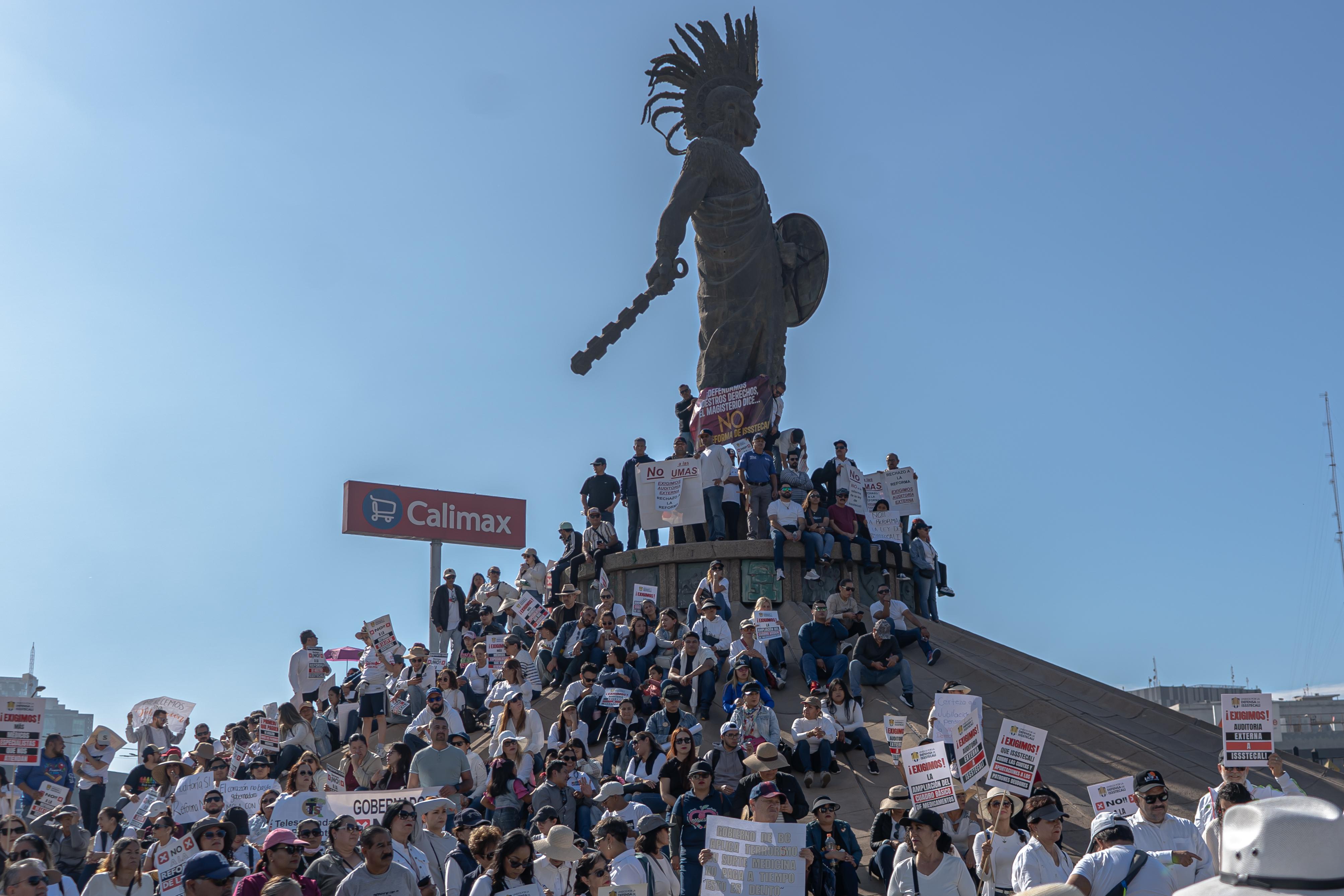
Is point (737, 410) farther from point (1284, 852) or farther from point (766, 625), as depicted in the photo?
point (1284, 852)

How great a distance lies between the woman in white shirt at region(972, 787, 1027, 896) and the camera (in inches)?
325

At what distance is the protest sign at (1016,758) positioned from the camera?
30.2 ft

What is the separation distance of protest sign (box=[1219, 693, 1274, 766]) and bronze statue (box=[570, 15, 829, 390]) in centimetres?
1365

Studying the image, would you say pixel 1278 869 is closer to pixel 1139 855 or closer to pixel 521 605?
pixel 1139 855

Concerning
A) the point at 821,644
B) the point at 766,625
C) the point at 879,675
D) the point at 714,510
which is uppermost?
the point at 714,510

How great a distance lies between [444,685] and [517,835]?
828 centimetres

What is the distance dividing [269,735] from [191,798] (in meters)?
3.97

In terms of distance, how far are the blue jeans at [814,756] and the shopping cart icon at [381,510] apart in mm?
27656

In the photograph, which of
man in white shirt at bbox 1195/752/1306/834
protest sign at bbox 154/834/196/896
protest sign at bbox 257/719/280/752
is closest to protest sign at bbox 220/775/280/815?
Result: protest sign at bbox 154/834/196/896

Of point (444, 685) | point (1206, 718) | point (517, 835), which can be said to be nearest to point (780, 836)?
point (517, 835)

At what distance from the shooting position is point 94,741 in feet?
49.1

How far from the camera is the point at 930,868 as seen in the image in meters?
7.37

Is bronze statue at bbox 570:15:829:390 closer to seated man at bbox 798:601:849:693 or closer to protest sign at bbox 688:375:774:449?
protest sign at bbox 688:375:774:449

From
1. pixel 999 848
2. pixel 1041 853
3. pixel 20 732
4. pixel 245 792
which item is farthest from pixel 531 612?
pixel 1041 853
